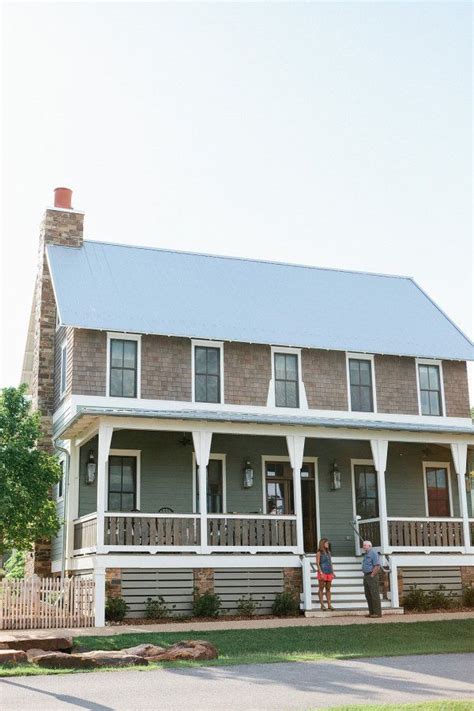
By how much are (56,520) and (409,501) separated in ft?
32.4

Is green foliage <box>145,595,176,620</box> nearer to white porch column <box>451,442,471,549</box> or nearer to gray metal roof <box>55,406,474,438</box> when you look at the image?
gray metal roof <box>55,406,474,438</box>

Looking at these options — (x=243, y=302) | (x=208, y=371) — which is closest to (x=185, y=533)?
(x=208, y=371)

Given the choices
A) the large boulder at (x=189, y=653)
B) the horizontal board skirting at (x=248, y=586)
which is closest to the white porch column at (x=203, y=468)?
the horizontal board skirting at (x=248, y=586)

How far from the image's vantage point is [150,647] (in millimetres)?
12891

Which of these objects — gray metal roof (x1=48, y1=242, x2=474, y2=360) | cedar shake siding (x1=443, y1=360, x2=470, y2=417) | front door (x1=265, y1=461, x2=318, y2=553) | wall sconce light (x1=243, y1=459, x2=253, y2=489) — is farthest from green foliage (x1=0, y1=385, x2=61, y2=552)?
cedar shake siding (x1=443, y1=360, x2=470, y2=417)

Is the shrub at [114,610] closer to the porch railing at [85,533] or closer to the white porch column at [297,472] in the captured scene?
the porch railing at [85,533]

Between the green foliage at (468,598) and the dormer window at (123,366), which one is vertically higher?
the dormer window at (123,366)

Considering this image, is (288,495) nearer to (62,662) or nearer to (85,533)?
(85,533)

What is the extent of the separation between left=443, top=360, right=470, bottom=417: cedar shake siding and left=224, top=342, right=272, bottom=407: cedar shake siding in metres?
5.57

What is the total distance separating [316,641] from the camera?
14.5 meters

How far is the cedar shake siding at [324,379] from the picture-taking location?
80.2 feet

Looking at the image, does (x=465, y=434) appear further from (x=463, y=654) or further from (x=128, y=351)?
(x=463, y=654)

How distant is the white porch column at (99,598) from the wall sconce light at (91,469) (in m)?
3.57

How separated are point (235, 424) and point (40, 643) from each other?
8.82m
